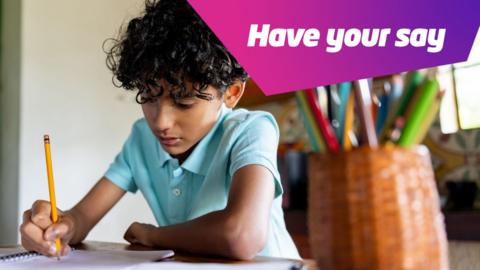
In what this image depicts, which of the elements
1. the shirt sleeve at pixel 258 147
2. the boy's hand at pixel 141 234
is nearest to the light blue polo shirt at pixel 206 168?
the shirt sleeve at pixel 258 147

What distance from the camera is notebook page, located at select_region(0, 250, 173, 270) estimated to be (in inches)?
20.2

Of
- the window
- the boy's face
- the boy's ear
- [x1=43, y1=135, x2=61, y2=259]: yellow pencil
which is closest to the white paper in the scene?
[x1=43, y1=135, x2=61, y2=259]: yellow pencil

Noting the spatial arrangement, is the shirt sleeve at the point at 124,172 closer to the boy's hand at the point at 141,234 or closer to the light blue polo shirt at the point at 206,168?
the light blue polo shirt at the point at 206,168

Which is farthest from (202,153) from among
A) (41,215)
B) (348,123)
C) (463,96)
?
(463,96)

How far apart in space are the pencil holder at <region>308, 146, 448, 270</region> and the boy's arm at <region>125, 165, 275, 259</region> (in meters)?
0.26

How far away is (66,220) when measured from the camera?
2.55 ft

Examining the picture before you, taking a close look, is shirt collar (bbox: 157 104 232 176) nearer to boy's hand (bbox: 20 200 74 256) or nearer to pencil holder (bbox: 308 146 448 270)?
boy's hand (bbox: 20 200 74 256)

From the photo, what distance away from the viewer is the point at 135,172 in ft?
3.19

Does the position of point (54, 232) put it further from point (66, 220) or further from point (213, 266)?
point (213, 266)

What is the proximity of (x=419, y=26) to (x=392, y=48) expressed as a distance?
0.76 ft

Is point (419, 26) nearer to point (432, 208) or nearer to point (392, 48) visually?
point (392, 48)

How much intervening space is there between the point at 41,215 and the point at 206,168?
0.89ft

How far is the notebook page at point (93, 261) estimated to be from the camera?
0.51 m

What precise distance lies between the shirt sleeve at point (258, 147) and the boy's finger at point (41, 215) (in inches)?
10.4
